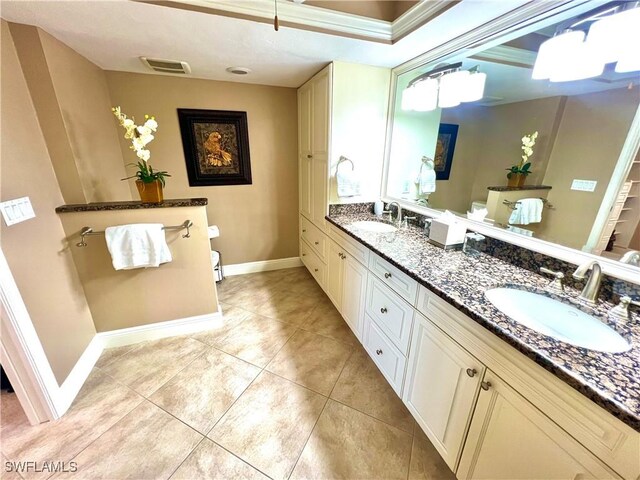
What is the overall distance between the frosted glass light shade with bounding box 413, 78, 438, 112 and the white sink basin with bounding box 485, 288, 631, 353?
1452 millimetres

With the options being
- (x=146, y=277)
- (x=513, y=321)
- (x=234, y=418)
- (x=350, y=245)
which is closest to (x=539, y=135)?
(x=513, y=321)

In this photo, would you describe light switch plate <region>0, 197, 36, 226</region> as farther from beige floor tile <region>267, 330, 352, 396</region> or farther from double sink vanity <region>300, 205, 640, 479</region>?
double sink vanity <region>300, 205, 640, 479</region>

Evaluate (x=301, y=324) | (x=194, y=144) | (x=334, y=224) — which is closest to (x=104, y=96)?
(x=194, y=144)

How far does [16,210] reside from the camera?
1.28 m

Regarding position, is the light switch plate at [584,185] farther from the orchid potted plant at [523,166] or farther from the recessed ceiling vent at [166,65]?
the recessed ceiling vent at [166,65]

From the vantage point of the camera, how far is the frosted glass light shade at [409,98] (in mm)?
1958

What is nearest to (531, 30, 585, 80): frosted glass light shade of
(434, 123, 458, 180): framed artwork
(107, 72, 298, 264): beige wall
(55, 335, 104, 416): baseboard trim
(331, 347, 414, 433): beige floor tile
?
(434, 123, 458, 180): framed artwork

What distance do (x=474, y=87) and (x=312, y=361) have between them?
2117 mm

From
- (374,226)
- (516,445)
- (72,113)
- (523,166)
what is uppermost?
(72,113)

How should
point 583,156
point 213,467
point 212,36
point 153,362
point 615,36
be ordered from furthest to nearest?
1. point 153,362
2. point 212,36
3. point 213,467
4. point 583,156
5. point 615,36

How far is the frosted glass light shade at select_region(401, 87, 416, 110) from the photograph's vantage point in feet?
6.42

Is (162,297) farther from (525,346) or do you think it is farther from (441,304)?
(525,346)

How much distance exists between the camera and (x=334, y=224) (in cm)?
216

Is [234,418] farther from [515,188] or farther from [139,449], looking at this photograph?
[515,188]
